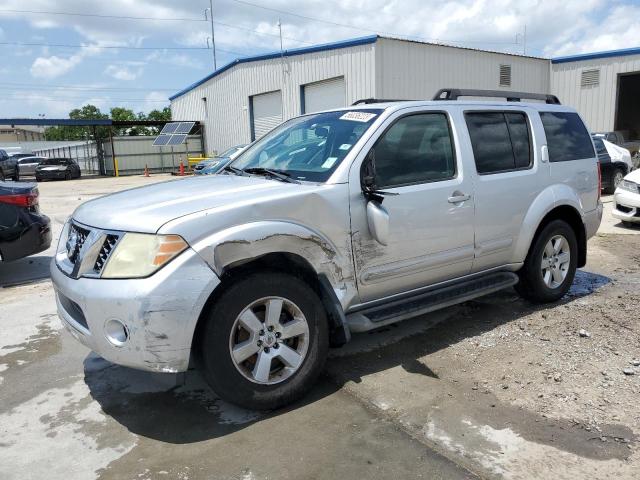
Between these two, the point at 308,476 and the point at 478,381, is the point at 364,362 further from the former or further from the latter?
the point at 308,476

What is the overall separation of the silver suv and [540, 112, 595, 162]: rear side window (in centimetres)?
3

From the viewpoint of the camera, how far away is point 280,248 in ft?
10.6

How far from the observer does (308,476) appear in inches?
105

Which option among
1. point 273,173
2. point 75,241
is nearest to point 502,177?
point 273,173

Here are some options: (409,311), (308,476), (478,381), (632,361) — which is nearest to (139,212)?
(308,476)

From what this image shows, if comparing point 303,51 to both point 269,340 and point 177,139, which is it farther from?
point 269,340

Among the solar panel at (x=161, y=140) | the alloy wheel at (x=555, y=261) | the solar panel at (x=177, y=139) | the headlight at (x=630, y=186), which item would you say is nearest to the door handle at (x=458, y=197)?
the alloy wheel at (x=555, y=261)

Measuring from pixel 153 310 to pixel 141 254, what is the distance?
0.32m

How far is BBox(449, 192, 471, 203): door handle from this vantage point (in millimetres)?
4074

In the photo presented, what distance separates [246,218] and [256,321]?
60cm

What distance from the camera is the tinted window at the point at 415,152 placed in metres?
3.83

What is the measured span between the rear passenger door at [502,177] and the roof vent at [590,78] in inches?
900

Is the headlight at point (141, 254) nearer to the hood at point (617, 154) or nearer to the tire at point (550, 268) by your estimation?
the tire at point (550, 268)

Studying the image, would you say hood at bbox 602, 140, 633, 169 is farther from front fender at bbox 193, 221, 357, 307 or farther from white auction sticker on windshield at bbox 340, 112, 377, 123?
front fender at bbox 193, 221, 357, 307
